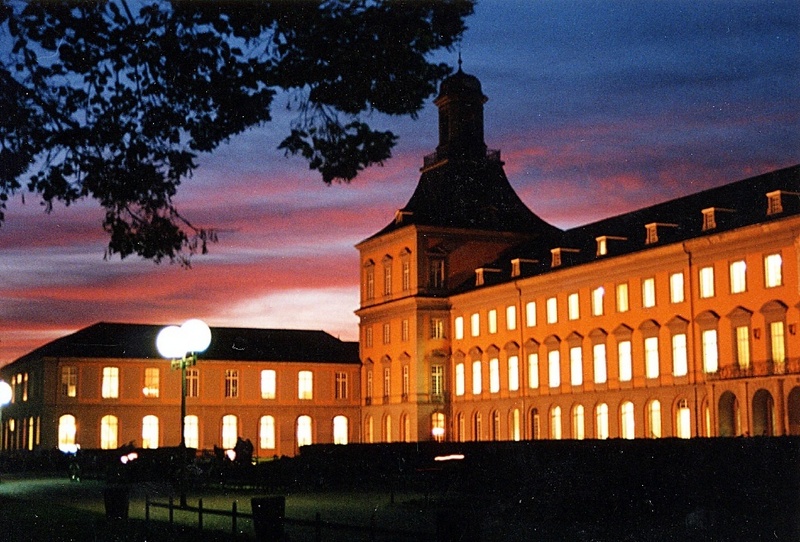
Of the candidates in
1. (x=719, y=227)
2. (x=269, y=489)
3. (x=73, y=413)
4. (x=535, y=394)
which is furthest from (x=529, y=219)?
(x=269, y=489)

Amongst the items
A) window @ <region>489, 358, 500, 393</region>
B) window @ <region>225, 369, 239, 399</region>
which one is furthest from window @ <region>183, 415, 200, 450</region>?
window @ <region>489, 358, 500, 393</region>

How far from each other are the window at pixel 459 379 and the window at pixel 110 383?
2374 centimetres

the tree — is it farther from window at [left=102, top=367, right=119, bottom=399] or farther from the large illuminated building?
window at [left=102, top=367, right=119, bottom=399]

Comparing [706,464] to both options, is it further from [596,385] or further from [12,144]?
[596,385]

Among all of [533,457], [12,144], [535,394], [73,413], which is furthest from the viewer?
[73,413]

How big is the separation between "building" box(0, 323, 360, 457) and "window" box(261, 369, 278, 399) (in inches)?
2.8

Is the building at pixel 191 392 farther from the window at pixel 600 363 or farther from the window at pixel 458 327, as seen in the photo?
the window at pixel 600 363

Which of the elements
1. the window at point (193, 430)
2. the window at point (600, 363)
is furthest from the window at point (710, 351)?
the window at point (193, 430)

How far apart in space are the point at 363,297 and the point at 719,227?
3483 centimetres

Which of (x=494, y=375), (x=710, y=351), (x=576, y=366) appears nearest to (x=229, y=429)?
(x=494, y=375)

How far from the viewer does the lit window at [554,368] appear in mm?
68250

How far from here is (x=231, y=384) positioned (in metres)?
88.9

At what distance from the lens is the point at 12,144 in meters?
13.8

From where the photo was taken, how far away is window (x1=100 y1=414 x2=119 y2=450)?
85.7 metres
